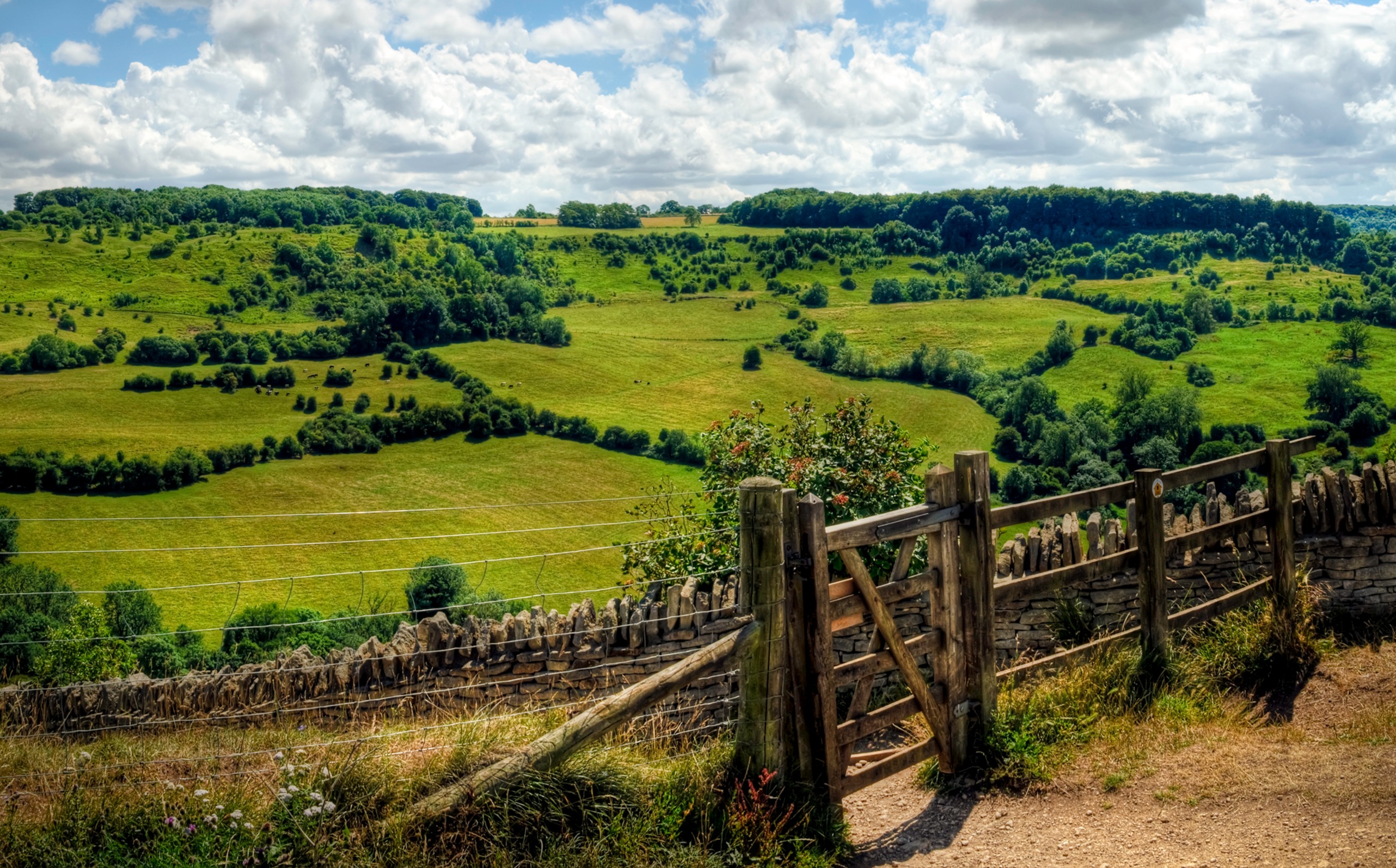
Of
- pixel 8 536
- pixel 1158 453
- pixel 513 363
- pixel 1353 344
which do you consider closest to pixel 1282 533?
pixel 8 536

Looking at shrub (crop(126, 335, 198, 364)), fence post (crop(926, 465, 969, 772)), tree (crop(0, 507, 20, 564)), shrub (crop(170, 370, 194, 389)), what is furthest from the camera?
shrub (crop(126, 335, 198, 364))

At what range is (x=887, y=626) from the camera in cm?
595

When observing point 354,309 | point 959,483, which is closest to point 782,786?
point 959,483

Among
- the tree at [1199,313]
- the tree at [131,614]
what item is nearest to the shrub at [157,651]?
the tree at [131,614]

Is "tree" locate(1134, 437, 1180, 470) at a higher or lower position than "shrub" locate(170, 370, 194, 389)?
lower

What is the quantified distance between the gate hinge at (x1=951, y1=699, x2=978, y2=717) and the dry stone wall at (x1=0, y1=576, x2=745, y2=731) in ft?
6.24

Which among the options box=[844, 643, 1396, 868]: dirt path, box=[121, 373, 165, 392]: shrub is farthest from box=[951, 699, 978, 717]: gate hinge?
box=[121, 373, 165, 392]: shrub

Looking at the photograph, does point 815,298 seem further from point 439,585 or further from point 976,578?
point 976,578

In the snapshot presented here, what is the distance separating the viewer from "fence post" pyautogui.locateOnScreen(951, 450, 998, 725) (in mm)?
6348

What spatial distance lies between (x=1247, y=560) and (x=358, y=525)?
77607mm

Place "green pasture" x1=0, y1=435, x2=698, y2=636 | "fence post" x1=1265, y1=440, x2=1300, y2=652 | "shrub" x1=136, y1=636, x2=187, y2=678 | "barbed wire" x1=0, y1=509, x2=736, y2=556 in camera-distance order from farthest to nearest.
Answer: "green pasture" x1=0, y1=435, x2=698, y2=636 < "shrub" x1=136, y1=636, x2=187, y2=678 < "fence post" x1=1265, y1=440, x2=1300, y2=652 < "barbed wire" x1=0, y1=509, x2=736, y2=556

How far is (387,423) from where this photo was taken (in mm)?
100125

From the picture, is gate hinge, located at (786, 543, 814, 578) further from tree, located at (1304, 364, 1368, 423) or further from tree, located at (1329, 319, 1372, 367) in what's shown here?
tree, located at (1329, 319, 1372, 367)

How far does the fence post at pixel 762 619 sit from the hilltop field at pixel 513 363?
3795cm
